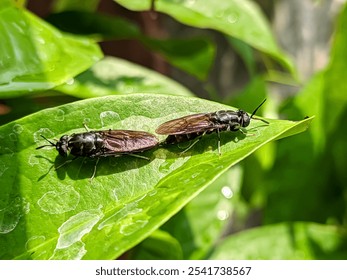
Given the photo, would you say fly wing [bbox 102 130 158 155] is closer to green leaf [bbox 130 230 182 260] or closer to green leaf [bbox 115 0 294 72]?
green leaf [bbox 130 230 182 260]

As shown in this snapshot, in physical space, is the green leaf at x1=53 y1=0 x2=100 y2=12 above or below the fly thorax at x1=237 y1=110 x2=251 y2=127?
above

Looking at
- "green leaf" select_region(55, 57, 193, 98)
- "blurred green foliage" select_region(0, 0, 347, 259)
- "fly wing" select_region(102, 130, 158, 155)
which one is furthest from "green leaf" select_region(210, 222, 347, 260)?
"fly wing" select_region(102, 130, 158, 155)

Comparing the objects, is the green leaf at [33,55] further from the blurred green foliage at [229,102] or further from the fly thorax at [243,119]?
the fly thorax at [243,119]

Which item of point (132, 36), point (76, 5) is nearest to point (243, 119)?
point (132, 36)

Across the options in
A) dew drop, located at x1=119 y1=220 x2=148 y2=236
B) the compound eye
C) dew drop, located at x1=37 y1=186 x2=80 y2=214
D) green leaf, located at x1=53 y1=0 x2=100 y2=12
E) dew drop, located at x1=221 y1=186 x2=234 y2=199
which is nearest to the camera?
dew drop, located at x1=119 y1=220 x2=148 y2=236

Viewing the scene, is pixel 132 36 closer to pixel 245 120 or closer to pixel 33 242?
pixel 245 120
